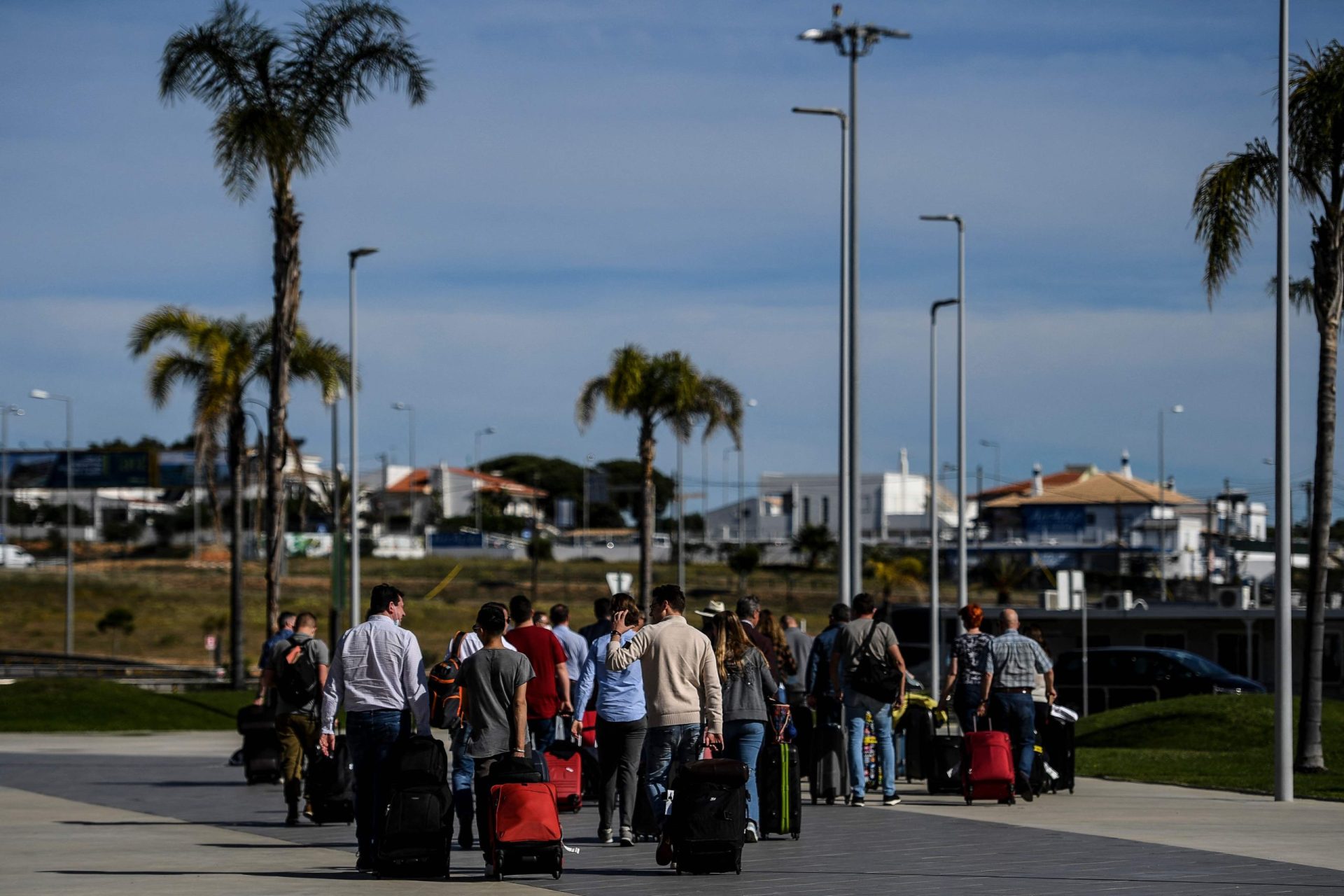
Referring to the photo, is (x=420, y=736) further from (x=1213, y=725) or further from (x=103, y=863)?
(x=1213, y=725)

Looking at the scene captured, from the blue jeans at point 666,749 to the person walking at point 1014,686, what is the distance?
4.68m

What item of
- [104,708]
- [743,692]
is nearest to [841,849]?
[743,692]

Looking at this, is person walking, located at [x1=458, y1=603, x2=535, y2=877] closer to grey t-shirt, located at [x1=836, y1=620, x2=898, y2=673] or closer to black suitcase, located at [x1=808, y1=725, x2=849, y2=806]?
grey t-shirt, located at [x1=836, y1=620, x2=898, y2=673]

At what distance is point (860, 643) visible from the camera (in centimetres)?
1438

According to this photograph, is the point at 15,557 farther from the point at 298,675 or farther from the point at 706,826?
the point at 706,826

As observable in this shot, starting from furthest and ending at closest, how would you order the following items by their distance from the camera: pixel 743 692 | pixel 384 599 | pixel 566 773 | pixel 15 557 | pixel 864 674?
pixel 15 557, pixel 864 674, pixel 566 773, pixel 743 692, pixel 384 599

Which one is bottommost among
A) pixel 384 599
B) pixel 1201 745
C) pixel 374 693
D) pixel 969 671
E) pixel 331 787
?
pixel 1201 745

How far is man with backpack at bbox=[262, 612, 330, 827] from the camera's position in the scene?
45.9ft

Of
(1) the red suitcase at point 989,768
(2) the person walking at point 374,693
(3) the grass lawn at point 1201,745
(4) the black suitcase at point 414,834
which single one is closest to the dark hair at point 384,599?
(2) the person walking at point 374,693

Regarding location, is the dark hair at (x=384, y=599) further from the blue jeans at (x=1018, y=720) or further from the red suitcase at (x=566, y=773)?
the blue jeans at (x=1018, y=720)

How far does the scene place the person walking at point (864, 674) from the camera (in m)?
14.3

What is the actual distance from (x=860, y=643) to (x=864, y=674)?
0.26 m

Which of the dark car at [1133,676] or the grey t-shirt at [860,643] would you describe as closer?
the grey t-shirt at [860,643]

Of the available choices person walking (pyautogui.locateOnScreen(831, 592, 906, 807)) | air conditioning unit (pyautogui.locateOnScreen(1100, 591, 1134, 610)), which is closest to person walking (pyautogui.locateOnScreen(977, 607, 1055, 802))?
person walking (pyautogui.locateOnScreen(831, 592, 906, 807))
